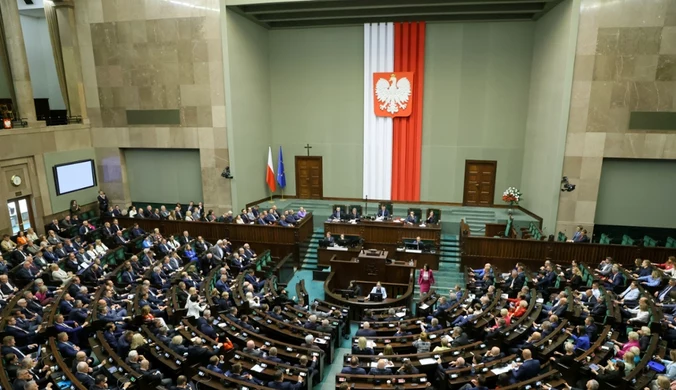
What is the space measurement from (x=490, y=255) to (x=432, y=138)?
703 cm

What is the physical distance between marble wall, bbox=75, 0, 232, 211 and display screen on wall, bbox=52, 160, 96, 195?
2.95 feet

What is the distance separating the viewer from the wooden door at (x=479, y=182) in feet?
61.9

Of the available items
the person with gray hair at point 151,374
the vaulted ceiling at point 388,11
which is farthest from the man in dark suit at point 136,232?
the vaulted ceiling at point 388,11

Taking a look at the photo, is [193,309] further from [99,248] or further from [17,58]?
[17,58]

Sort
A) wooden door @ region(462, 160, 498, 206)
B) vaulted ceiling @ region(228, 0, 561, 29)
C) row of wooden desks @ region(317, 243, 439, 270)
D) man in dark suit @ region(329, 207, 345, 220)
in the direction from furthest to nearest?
1. wooden door @ region(462, 160, 498, 206)
2. vaulted ceiling @ region(228, 0, 561, 29)
3. man in dark suit @ region(329, 207, 345, 220)
4. row of wooden desks @ region(317, 243, 439, 270)

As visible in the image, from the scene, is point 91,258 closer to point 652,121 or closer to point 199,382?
point 199,382

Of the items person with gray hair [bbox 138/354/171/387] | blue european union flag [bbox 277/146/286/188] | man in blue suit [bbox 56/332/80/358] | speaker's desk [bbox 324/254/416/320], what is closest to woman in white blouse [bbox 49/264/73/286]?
man in blue suit [bbox 56/332/80/358]

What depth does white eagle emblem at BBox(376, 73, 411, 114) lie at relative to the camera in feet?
61.1

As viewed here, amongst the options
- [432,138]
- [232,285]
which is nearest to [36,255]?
[232,285]

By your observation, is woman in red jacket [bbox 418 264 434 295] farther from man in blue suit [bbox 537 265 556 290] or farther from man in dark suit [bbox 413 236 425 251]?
man in blue suit [bbox 537 265 556 290]

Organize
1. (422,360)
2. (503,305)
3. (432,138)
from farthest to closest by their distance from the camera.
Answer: (432,138), (503,305), (422,360)

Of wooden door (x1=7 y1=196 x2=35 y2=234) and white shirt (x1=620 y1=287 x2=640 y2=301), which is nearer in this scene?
white shirt (x1=620 y1=287 x2=640 y2=301)

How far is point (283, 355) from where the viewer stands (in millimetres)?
8250

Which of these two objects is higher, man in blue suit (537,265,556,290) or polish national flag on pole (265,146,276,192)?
polish national flag on pole (265,146,276,192)
